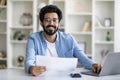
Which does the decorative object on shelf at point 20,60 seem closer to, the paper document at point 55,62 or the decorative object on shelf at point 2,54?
the decorative object on shelf at point 2,54

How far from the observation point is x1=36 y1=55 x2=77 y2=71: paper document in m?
1.97

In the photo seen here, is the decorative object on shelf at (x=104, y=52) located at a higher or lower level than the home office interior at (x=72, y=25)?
lower

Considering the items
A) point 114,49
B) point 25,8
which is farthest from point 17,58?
point 114,49

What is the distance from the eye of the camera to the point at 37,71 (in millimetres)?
1923

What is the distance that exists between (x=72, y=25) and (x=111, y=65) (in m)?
→ 3.02

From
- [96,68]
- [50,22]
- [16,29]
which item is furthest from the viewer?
[16,29]

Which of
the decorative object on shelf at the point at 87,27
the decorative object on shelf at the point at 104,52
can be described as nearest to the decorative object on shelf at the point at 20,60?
the decorative object on shelf at the point at 87,27

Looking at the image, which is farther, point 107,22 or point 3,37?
point 3,37

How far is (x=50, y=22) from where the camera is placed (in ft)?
8.11

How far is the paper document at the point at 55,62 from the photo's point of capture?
6.47 ft

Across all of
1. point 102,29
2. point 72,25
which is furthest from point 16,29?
point 102,29

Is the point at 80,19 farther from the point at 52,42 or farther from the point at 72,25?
the point at 52,42

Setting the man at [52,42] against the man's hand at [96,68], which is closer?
the man's hand at [96,68]

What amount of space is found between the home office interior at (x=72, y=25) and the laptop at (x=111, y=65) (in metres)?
2.63
